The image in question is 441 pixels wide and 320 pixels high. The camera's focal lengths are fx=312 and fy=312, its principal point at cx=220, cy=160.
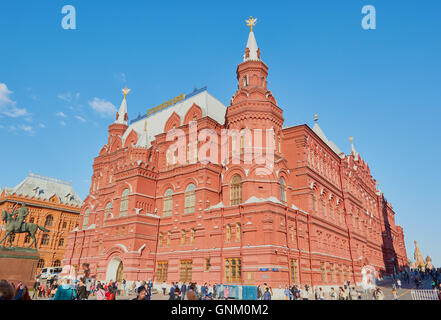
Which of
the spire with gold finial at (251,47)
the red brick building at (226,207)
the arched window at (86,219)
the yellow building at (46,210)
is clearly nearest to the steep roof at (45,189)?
the yellow building at (46,210)

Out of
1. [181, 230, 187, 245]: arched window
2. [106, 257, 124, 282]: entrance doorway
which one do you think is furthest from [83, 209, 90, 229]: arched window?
[181, 230, 187, 245]: arched window

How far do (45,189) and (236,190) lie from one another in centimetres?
5214

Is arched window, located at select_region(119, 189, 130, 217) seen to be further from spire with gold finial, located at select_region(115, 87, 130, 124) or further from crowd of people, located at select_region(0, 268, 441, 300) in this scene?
spire with gold finial, located at select_region(115, 87, 130, 124)

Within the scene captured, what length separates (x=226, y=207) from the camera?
33781 mm

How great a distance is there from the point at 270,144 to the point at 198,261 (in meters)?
15.4

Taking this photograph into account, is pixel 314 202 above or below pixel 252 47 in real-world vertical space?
below

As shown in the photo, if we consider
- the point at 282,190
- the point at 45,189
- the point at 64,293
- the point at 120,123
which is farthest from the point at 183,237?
the point at 45,189

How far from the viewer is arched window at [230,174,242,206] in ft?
113

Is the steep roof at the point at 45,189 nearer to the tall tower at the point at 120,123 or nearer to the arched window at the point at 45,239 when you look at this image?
the arched window at the point at 45,239

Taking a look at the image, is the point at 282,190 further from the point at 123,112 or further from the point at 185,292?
the point at 123,112

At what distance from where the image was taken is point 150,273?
125 ft

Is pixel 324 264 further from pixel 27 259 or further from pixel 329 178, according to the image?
pixel 27 259

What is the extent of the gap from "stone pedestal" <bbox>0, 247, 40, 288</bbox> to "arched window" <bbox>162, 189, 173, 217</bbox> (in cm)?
1632

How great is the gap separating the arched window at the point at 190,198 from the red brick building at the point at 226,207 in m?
0.12
